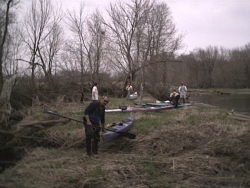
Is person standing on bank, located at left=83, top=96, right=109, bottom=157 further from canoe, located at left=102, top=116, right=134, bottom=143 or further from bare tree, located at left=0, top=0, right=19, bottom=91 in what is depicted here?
bare tree, located at left=0, top=0, right=19, bottom=91

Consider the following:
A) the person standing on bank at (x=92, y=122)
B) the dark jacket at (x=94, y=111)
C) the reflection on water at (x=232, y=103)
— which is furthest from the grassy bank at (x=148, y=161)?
the reflection on water at (x=232, y=103)

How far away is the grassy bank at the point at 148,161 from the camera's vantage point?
5.12 meters

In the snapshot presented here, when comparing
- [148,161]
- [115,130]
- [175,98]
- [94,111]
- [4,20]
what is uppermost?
[4,20]

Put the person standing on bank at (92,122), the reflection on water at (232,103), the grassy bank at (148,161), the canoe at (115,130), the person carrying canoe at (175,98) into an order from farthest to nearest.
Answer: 1. the reflection on water at (232,103)
2. the person carrying canoe at (175,98)
3. the canoe at (115,130)
4. the person standing on bank at (92,122)
5. the grassy bank at (148,161)

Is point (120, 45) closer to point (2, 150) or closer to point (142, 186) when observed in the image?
point (2, 150)

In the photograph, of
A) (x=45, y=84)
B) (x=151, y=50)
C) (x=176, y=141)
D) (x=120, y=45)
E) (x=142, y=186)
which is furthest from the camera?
(x=151, y=50)

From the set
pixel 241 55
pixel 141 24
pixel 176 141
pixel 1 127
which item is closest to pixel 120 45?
pixel 141 24

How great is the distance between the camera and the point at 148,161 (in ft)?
19.7

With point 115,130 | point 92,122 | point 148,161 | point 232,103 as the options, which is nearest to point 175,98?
point 115,130

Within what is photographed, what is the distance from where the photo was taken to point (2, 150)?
9.37 metres

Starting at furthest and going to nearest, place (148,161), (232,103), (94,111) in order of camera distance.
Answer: (232,103) → (94,111) → (148,161)

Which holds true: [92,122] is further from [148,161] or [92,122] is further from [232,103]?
[232,103]

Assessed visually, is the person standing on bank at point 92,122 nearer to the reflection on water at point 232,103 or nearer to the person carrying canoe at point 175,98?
the person carrying canoe at point 175,98

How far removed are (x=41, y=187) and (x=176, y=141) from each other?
4067 millimetres
